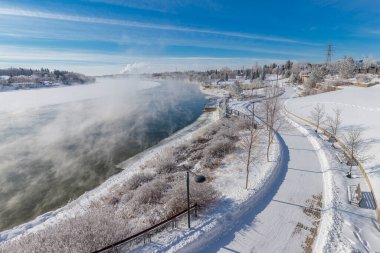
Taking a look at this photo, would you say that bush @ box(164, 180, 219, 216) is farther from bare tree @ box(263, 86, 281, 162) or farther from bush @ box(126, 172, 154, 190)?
bare tree @ box(263, 86, 281, 162)

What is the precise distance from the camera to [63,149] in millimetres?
31641

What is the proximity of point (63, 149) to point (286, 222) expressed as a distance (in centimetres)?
2925

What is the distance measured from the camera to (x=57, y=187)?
22078mm

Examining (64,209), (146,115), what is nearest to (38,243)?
(64,209)

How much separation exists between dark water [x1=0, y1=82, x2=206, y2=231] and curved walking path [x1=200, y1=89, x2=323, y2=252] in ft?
50.8

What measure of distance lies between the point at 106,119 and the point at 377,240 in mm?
47236

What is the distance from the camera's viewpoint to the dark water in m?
20.7

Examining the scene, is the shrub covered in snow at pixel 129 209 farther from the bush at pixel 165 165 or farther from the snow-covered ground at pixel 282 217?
the snow-covered ground at pixel 282 217

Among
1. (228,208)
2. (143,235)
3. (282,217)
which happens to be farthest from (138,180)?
(282,217)

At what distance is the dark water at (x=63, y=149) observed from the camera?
20.7m

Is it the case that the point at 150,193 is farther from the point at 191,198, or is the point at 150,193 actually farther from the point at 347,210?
the point at 347,210

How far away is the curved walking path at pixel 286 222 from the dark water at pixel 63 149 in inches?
610

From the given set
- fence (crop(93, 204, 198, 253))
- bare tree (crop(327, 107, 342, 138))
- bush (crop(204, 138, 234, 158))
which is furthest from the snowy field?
bush (crop(204, 138, 234, 158))

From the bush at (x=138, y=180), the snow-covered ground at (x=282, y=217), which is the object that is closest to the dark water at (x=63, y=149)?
the bush at (x=138, y=180)
